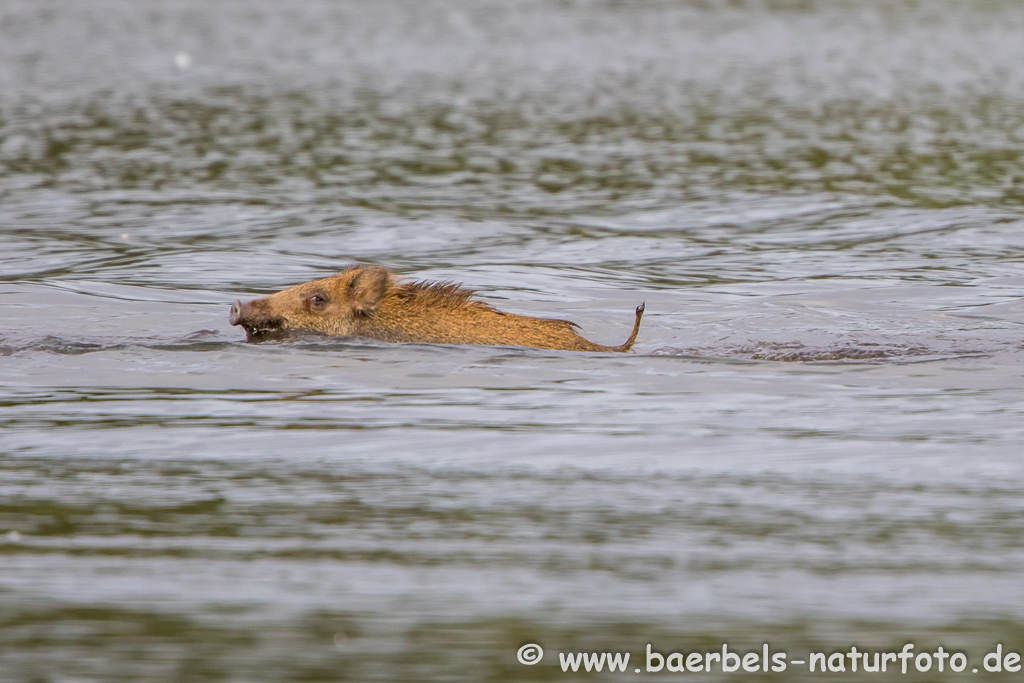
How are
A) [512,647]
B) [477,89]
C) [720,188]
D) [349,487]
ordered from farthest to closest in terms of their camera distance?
[477,89] → [720,188] → [349,487] → [512,647]

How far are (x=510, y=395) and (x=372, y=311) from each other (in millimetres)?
2416

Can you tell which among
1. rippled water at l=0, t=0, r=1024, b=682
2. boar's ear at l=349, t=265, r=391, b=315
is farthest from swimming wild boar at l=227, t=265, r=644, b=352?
rippled water at l=0, t=0, r=1024, b=682

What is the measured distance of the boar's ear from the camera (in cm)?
1393

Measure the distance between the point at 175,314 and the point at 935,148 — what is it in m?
16.1

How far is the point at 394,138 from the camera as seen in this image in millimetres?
29828

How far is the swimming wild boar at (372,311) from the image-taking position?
13.7 meters

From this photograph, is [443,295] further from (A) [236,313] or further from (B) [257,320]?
(A) [236,313]

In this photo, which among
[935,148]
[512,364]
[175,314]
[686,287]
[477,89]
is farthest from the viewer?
[477,89]

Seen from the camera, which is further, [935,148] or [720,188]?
[935,148]

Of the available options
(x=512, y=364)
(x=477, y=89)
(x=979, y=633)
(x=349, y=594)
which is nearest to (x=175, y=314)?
(x=512, y=364)

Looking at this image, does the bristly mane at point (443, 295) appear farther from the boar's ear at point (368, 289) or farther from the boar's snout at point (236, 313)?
the boar's snout at point (236, 313)

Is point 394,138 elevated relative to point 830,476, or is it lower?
elevated

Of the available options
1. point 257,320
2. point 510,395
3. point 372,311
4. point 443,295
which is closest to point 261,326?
point 257,320

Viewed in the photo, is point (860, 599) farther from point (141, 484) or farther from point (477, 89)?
point (477, 89)
